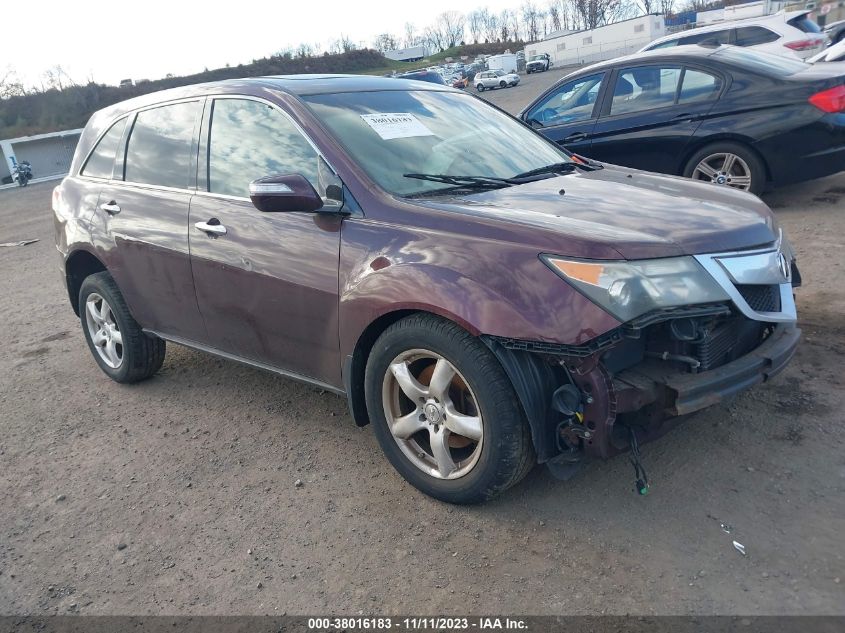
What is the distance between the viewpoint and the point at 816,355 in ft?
13.6

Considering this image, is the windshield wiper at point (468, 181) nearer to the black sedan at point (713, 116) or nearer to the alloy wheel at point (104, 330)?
the alloy wheel at point (104, 330)

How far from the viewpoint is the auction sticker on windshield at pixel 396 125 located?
371 cm

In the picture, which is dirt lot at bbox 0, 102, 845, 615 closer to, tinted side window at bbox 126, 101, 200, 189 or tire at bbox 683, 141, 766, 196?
tinted side window at bbox 126, 101, 200, 189

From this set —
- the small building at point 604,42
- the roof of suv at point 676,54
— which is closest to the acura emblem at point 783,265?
the roof of suv at point 676,54

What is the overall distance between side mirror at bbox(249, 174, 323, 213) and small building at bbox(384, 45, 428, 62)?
10089 cm

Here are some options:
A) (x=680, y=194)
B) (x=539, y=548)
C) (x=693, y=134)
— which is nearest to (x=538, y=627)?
(x=539, y=548)

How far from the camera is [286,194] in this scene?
10.7ft

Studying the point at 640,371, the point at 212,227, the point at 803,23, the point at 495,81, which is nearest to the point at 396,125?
the point at 212,227

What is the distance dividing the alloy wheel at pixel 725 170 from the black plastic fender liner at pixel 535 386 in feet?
16.3

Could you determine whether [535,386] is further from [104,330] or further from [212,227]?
[104,330]

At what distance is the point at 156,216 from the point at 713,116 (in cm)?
531

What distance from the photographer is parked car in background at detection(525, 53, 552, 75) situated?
6444 cm

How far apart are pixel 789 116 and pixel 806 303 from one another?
2.59m

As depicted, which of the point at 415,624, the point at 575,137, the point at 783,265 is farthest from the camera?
the point at 575,137
